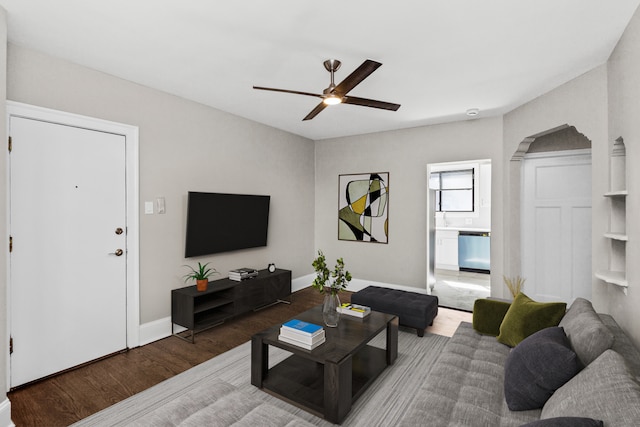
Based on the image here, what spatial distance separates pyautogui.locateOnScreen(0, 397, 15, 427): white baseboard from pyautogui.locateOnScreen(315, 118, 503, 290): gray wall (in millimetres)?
4325

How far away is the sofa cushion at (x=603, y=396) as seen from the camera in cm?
97

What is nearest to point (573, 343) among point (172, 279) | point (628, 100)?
point (628, 100)

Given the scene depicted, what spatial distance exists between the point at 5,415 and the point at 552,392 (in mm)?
3080

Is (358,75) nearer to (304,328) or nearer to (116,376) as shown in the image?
(304,328)

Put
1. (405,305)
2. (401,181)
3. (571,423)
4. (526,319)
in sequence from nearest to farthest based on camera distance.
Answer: (571,423) < (526,319) < (405,305) < (401,181)

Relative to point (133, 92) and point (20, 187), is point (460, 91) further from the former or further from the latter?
point (20, 187)

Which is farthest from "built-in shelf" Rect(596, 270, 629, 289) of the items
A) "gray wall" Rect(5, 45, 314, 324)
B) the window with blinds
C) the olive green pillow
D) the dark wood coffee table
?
the window with blinds

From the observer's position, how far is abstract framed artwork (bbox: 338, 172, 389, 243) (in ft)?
17.3

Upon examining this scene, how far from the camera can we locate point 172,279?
3.64m

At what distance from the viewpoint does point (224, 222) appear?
412 cm

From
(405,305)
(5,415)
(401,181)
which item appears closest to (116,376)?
(5,415)

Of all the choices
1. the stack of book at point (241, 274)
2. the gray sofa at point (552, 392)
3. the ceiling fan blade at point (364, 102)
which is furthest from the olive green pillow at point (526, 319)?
the stack of book at point (241, 274)

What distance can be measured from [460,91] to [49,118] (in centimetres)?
378

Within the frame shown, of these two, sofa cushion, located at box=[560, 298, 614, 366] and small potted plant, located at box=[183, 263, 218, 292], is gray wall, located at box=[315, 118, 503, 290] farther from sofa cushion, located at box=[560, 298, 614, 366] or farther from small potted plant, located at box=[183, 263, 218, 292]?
sofa cushion, located at box=[560, 298, 614, 366]
